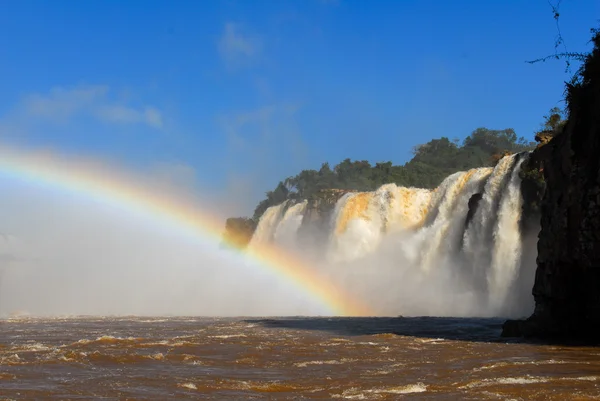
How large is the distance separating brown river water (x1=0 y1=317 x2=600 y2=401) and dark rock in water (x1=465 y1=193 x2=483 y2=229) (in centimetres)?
1052

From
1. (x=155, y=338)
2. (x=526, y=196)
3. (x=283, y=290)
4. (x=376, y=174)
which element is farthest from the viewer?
(x=376, y=174)

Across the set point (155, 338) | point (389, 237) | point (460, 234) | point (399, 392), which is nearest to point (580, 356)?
point (399, 392)

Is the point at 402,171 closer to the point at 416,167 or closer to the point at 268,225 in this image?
the point at 416,167

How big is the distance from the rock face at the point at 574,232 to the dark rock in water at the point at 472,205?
1140 centimetres

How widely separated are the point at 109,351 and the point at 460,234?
1757 centimetres

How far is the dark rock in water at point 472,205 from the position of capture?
25969 millimetres

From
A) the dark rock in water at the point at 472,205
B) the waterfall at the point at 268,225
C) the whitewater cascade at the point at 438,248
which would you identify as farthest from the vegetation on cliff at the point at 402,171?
the dark rock in water at the point at 472,205

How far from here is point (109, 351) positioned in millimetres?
12734

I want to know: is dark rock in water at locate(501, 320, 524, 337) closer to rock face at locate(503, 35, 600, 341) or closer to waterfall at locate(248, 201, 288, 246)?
rock face at locate(503, 35, 600, 341)

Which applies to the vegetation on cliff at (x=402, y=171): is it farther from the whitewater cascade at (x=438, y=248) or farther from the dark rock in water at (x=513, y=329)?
the dark rock in water at (x=513, y=329)

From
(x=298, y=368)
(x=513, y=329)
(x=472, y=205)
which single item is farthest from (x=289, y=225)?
(x=298, y=368)

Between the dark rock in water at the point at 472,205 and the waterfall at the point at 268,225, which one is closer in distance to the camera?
the dark rock in water at the point at 472,205

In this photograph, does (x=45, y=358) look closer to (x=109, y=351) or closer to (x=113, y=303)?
(x=109, y=351)

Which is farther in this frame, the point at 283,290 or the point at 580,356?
the point at 283,290
